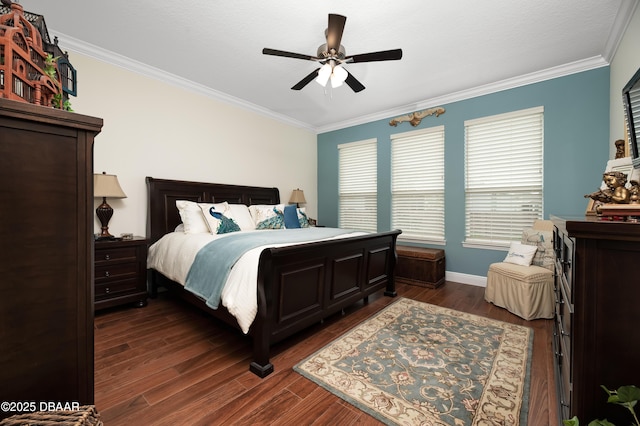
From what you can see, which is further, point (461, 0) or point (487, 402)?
point (461, 0)

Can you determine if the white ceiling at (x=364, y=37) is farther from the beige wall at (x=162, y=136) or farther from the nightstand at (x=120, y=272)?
the nightstand at (x=120, y=272)

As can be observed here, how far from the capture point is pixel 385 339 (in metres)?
2.32

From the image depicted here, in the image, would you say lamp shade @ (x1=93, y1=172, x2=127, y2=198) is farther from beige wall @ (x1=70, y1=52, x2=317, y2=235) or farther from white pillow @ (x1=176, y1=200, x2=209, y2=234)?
white pillow @ (x1=176, y1=200, x2=209, y2=234)

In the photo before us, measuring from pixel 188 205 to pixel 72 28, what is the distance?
202 cm

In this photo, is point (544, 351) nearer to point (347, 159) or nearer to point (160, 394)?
point (160, 394)

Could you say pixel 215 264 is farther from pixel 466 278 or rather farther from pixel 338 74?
pixel 466 278

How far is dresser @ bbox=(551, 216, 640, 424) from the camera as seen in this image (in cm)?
78

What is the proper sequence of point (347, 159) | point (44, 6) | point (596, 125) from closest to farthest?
point (44, 6) → point (596, 125) → point (347, 159)

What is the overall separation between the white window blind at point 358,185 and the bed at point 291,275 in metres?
1.71

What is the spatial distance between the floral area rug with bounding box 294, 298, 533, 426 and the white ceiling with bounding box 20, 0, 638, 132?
2845mm

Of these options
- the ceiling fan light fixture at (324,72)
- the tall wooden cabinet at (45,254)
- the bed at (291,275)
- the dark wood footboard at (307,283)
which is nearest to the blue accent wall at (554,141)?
the bed at (291,275)

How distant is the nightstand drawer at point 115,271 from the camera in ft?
8.93

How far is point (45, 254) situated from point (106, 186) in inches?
102

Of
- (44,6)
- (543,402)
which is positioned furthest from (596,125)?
(44,6)
